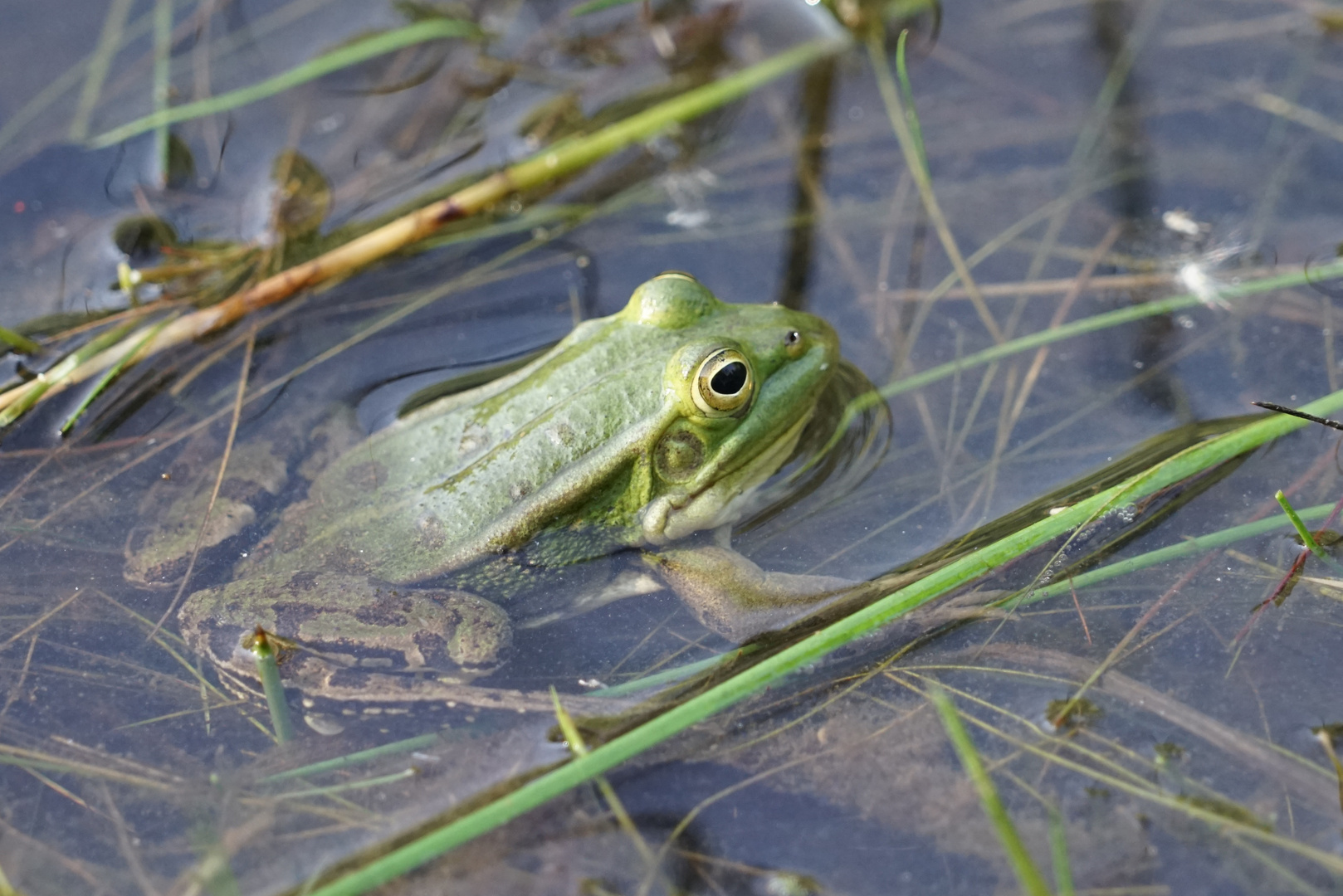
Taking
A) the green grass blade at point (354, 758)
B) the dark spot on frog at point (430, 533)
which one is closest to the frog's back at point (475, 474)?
the dark spot on frog at point (430, 533)

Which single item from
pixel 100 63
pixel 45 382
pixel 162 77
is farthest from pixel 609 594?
pixel 100 63

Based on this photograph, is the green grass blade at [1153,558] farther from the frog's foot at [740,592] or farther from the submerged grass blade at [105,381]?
the submerged grass blade at [105,381]

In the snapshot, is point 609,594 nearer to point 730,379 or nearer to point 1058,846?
point 730,379

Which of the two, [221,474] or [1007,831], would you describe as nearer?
[1007,831]

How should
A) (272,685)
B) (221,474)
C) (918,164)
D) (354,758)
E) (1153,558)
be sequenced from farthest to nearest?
(918,164) → (221,474) → (1153,558) → (272,685) → (354,758)

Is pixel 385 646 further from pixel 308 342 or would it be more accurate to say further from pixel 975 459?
pixel 975 459

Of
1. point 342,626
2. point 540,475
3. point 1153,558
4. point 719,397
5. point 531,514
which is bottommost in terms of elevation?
point 1153,558

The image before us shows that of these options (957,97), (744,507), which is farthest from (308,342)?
(957,97)
